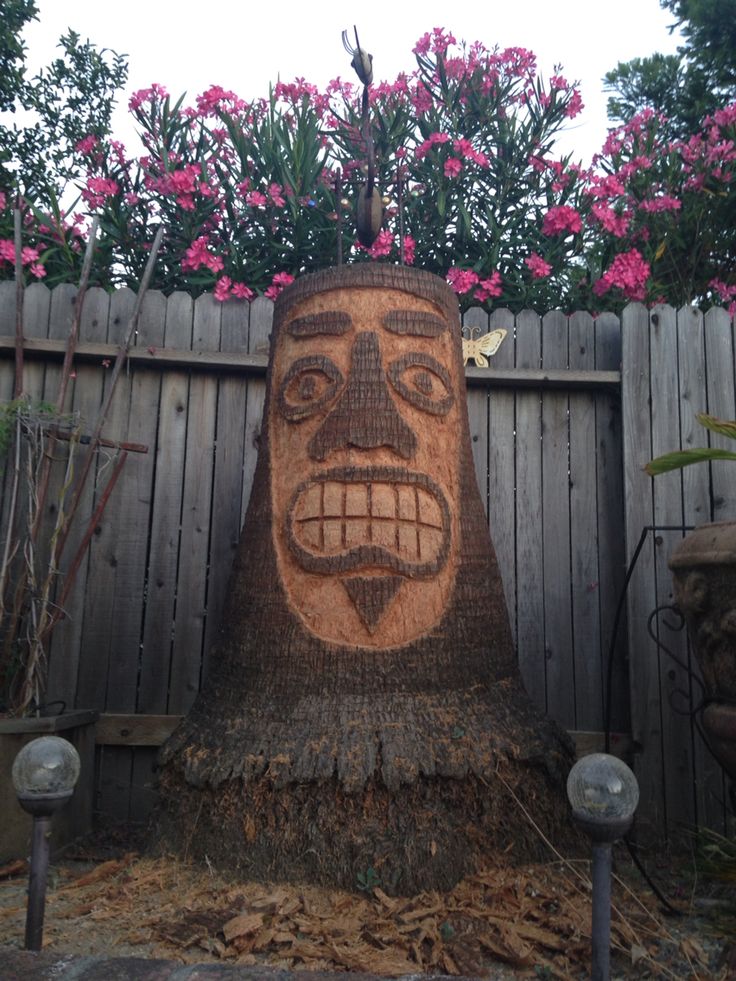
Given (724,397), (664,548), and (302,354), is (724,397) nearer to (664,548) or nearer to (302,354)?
(664,548)

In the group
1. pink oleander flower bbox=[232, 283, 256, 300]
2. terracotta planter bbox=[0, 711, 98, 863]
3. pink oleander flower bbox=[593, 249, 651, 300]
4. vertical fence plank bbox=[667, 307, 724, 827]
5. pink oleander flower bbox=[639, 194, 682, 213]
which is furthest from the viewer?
pink oleander flower bbox=[639, 194, 682, 213]

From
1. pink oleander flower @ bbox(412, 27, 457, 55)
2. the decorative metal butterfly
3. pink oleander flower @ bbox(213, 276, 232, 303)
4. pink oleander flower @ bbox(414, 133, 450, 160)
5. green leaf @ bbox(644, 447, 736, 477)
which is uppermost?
pink oleander flower @ bbox(412, 27, 457, 55)

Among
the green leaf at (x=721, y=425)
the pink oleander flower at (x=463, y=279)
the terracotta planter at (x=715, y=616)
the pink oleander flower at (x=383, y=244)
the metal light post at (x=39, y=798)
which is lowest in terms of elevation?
the metal light post at (x=39, y=798)

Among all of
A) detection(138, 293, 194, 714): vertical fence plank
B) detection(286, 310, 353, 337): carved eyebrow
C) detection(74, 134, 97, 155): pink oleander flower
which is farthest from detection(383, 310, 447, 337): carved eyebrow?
detection(74, 134, 97, 155): pink oleander flower

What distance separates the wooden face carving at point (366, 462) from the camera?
241 cm

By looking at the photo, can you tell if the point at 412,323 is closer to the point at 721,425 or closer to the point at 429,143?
the point at 721,425

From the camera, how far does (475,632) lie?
8.18 ft

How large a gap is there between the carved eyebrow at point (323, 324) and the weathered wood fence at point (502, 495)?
28.2 inches

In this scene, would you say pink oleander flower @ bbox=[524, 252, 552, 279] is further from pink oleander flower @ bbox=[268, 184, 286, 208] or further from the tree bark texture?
the tree bark texture

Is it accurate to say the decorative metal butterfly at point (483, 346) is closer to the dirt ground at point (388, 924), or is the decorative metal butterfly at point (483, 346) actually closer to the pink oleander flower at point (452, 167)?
the pink oleander flower at point (452, 167)

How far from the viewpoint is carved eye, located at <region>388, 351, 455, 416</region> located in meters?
2.58

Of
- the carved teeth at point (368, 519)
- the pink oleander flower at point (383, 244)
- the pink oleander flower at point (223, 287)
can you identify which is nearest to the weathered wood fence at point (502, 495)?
the pink oleander flower at point (223, 287)

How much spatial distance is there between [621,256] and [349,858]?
10.5 feet

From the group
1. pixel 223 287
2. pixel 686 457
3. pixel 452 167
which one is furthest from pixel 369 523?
pixel 452 167
